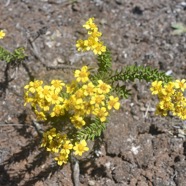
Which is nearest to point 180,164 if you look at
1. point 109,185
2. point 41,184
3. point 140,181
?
point 140,181

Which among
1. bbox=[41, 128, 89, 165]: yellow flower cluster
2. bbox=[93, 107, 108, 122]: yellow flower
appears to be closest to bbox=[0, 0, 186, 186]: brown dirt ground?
bbox=[41, 128, 89, 165]: yellow flower cluster

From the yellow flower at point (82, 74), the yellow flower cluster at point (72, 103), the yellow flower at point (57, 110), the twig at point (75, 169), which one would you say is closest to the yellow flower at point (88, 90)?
the yellow flower cluster at point (72, 103)

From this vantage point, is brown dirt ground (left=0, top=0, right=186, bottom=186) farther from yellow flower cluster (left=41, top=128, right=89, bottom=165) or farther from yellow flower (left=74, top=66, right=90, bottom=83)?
yellow flower (left=74, top=66, right=90, bottom=83)

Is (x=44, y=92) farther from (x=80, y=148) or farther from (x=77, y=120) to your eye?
(x=80, y=148)

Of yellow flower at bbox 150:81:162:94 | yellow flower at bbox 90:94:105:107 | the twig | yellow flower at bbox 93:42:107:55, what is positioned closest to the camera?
yellow flower at bbox 90:94:105:107

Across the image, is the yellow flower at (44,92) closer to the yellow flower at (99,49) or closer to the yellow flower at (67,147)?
the yellow flower at (67,147)

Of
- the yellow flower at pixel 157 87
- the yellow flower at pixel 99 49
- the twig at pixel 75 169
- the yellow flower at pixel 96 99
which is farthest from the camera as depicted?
the twig at pixel 75 169

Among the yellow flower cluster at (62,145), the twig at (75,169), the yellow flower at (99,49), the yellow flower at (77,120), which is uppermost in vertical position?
the yellow flower at (99,49)

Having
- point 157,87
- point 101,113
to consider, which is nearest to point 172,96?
point 157,87

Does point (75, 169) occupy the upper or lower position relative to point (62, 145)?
lower
